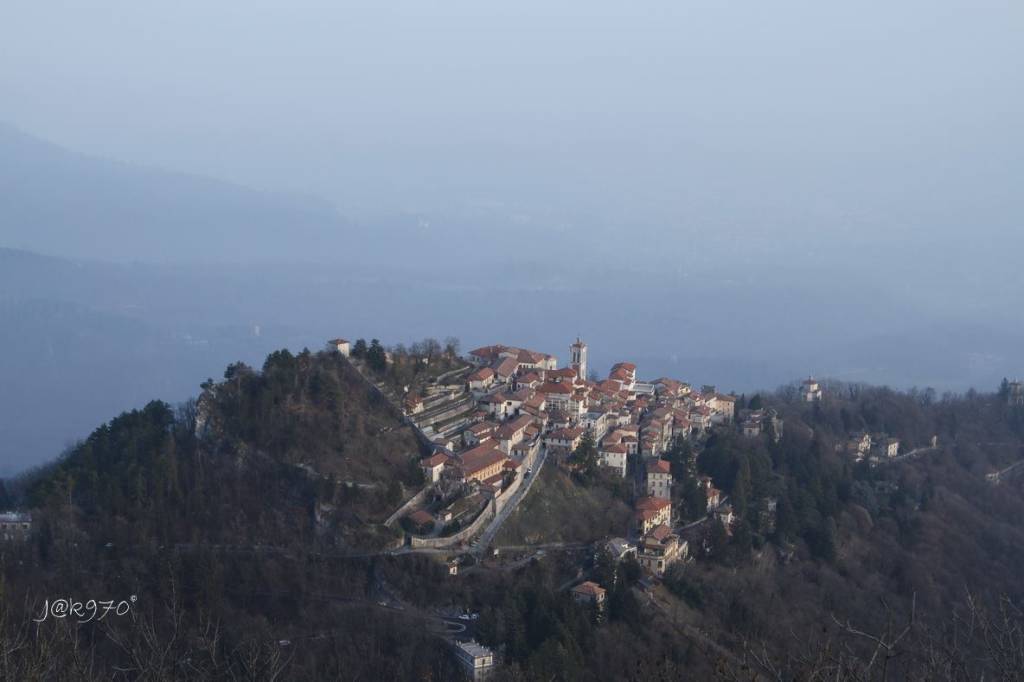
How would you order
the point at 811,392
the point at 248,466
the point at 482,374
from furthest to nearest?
the point at 811,392 → the point at 482,374 → the point at 248,466

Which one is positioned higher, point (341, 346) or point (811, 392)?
point (341, 346)

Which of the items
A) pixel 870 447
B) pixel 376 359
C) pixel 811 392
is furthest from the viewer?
pixel 811 392

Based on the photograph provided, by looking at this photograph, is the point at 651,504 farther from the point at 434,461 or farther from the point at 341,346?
the point at 341,346

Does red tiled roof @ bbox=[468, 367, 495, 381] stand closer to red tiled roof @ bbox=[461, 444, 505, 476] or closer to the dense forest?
the dense forest

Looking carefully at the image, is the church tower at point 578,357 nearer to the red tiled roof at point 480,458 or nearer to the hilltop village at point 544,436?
the hilltop village at point 544,436

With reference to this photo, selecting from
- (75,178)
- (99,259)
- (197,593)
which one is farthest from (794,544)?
(75,178)

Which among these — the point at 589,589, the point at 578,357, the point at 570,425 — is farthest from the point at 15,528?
the point at 578,357

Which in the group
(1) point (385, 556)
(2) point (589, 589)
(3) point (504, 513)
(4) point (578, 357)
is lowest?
(2) point (589, 589)

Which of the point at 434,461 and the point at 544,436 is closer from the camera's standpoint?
the point at 434,461
